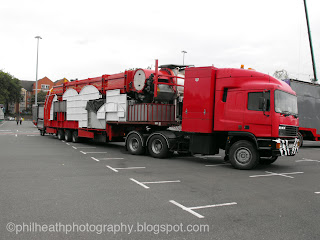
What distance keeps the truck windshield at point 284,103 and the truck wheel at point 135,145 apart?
539 centimetres

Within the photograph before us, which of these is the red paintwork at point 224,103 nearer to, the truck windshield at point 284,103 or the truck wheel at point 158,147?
the truck windshield at point 284,103

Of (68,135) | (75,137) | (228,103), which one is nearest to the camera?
(228,103)

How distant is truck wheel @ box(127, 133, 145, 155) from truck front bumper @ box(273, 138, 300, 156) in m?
5.24

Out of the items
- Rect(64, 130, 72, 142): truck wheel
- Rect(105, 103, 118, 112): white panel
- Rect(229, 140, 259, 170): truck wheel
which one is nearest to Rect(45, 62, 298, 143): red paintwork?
Rect(229, 140, 259, 170): truck wheel

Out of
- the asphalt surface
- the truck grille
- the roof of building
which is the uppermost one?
the roof of building

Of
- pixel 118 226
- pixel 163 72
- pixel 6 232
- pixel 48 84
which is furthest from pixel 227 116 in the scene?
pixel 48 84

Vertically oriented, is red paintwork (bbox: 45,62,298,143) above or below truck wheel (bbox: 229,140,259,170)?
above

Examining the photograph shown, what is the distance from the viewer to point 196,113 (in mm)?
10000

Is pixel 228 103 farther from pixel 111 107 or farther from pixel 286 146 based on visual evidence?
pixel 111 107

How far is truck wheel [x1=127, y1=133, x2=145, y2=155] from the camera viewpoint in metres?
11.7

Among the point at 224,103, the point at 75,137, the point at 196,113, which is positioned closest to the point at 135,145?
the point at 196,113

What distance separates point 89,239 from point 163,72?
8.87m

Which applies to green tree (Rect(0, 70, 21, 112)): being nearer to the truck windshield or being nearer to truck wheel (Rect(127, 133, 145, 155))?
truck wheel (Rect(127, 133, 145, 155))

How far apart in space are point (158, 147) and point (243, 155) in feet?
11.1
